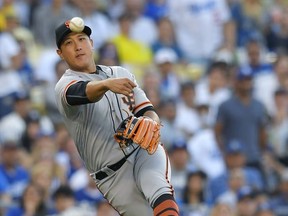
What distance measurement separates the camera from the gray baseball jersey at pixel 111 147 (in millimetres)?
7047

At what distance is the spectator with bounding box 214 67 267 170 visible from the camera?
13.0 metres

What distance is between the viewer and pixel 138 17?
49.0 feet

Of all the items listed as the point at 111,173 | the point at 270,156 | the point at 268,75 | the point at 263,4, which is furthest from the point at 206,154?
the point at 111,173

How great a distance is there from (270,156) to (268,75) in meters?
1.76

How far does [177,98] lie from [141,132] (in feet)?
23.4

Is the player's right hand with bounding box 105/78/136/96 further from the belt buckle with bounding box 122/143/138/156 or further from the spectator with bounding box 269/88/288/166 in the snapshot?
the spectator with bounding box 269/88/288/166

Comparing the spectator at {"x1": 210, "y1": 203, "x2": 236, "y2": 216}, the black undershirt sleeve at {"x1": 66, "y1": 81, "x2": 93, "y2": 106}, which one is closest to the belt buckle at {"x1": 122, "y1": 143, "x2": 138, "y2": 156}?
the black undershirt sleeve at {"x1": 66, "y1": 81, "x2": 93, "y2": 106}

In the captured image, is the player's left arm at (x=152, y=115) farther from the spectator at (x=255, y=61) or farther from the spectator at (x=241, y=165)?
the spectator at (x=255, y=61)

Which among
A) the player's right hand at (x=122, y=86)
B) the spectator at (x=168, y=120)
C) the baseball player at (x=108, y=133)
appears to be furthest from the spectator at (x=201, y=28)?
the player's right hand at (x=122, y=86)

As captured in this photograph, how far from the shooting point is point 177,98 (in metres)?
13.8

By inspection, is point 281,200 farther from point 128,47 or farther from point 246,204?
point 128,47

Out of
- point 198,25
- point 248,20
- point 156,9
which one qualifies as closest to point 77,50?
point 198,25

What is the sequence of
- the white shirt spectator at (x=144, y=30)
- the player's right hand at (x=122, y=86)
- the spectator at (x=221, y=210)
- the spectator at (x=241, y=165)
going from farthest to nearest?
the white shirt spectator at (x=144, y=30) < the spectator at (x=241, y=165) < the spectator at (x=221, y=210) < the player's right hand at (x=122, y=86)

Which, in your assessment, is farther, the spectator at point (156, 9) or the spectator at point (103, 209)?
the spectator at point (156, 9)
